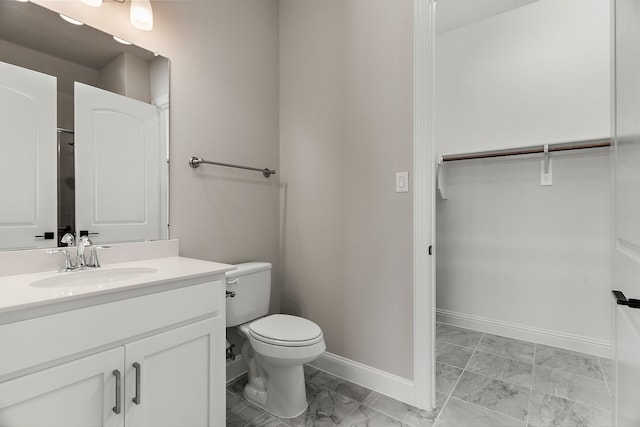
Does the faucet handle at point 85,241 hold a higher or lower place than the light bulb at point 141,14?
lower

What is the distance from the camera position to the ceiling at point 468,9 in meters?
2.39

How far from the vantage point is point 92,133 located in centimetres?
136

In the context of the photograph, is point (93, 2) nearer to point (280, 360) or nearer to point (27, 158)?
point (27, 158)

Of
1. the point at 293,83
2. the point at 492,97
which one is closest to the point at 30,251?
the point at 293,83

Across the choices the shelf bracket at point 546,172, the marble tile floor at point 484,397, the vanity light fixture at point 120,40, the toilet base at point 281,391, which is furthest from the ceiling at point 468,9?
the toilet base at point 281,391

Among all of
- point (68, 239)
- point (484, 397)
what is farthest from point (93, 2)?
point (484, 397)

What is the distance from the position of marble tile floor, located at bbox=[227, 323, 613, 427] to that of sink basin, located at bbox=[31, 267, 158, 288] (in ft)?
2.92

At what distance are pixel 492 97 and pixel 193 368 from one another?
2.88 metres

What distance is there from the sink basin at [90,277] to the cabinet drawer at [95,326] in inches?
7.9

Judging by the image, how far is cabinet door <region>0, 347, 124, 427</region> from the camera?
0.77 metres

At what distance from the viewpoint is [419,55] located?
1.60m

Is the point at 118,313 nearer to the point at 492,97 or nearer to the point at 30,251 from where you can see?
the point at 30,251

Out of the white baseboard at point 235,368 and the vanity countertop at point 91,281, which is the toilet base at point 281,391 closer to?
the white baseboard at point 235,368

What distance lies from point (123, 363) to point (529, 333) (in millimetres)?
2753
